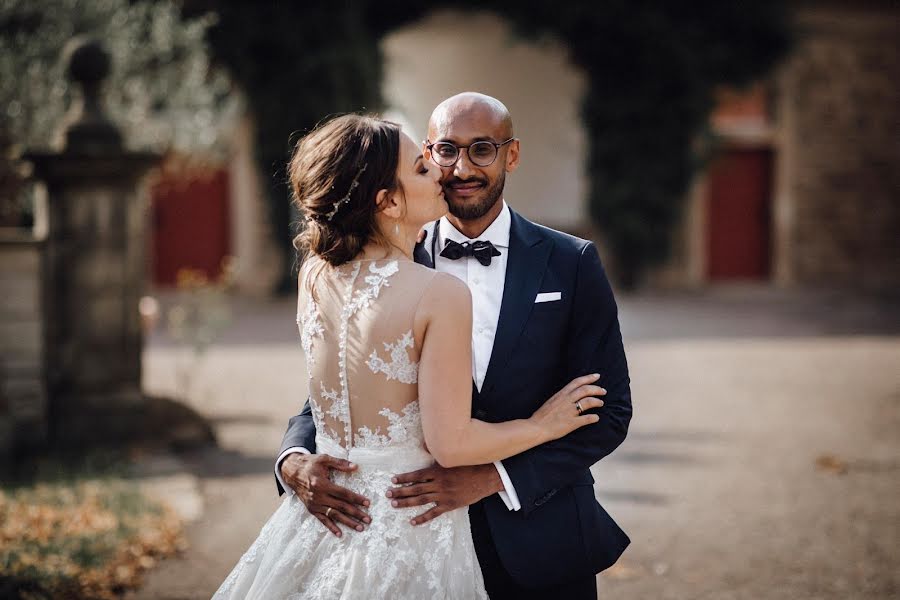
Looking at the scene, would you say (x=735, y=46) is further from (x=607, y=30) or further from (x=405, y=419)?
(x=405, y=419)

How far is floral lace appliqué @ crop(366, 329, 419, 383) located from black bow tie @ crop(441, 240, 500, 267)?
1.32 ft

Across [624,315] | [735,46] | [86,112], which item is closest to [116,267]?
[86,112]

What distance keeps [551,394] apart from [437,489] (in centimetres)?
39

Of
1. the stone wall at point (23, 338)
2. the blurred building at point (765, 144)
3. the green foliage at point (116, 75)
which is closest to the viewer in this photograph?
the stone wall at point (23, 338)

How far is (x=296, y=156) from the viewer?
231cm

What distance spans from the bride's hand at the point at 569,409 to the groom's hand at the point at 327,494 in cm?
44

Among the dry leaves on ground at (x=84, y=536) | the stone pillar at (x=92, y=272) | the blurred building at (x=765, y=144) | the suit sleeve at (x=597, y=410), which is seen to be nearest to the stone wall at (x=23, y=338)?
the stone pillar at (x=92, y=272)

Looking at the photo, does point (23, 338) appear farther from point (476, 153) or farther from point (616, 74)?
point (616, 74)

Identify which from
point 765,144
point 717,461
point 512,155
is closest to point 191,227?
point 765,144

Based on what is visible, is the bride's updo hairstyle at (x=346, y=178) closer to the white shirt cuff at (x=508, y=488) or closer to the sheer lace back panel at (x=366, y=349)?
the sheer lace back panel at (x=366, y=349)

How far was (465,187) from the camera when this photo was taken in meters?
2.50

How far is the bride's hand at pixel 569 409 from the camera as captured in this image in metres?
2.30

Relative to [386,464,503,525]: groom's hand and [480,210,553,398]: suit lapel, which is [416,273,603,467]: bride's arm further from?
[480,210,553,398]: suit lapel

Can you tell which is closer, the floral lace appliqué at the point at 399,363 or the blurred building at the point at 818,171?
the floral lace appliqué at the point at 399,363
